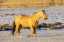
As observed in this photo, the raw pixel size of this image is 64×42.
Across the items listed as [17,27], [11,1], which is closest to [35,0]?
[11,1]

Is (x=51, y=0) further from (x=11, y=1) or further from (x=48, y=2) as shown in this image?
(x=11, y=1)

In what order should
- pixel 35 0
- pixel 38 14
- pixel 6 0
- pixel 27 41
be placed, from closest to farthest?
pixel 27 41 < pixel 38 14 < pixel 35 0 < pixel 6 0

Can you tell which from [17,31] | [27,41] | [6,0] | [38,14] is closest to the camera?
[27,41]

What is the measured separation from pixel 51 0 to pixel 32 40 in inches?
1924

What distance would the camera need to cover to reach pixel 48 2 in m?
58.1

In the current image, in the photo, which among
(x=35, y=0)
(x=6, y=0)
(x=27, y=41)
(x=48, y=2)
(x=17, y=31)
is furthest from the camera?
(x=6, y=0)

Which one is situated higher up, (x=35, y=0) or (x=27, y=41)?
(x=35, y=0)

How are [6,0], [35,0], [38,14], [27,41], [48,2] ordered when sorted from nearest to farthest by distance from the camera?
[27,41]
[38,14]
[48,2]
[35,0]
[6,0]

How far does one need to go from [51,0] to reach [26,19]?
47132 millimetres

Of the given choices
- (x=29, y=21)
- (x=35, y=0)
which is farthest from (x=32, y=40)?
(x=35, y=0)

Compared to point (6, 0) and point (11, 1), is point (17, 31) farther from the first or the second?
point (6, 0)

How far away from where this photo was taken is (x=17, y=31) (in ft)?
45.4

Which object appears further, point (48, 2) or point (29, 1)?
point (29, 1)

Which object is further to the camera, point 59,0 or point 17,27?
point 59,0
